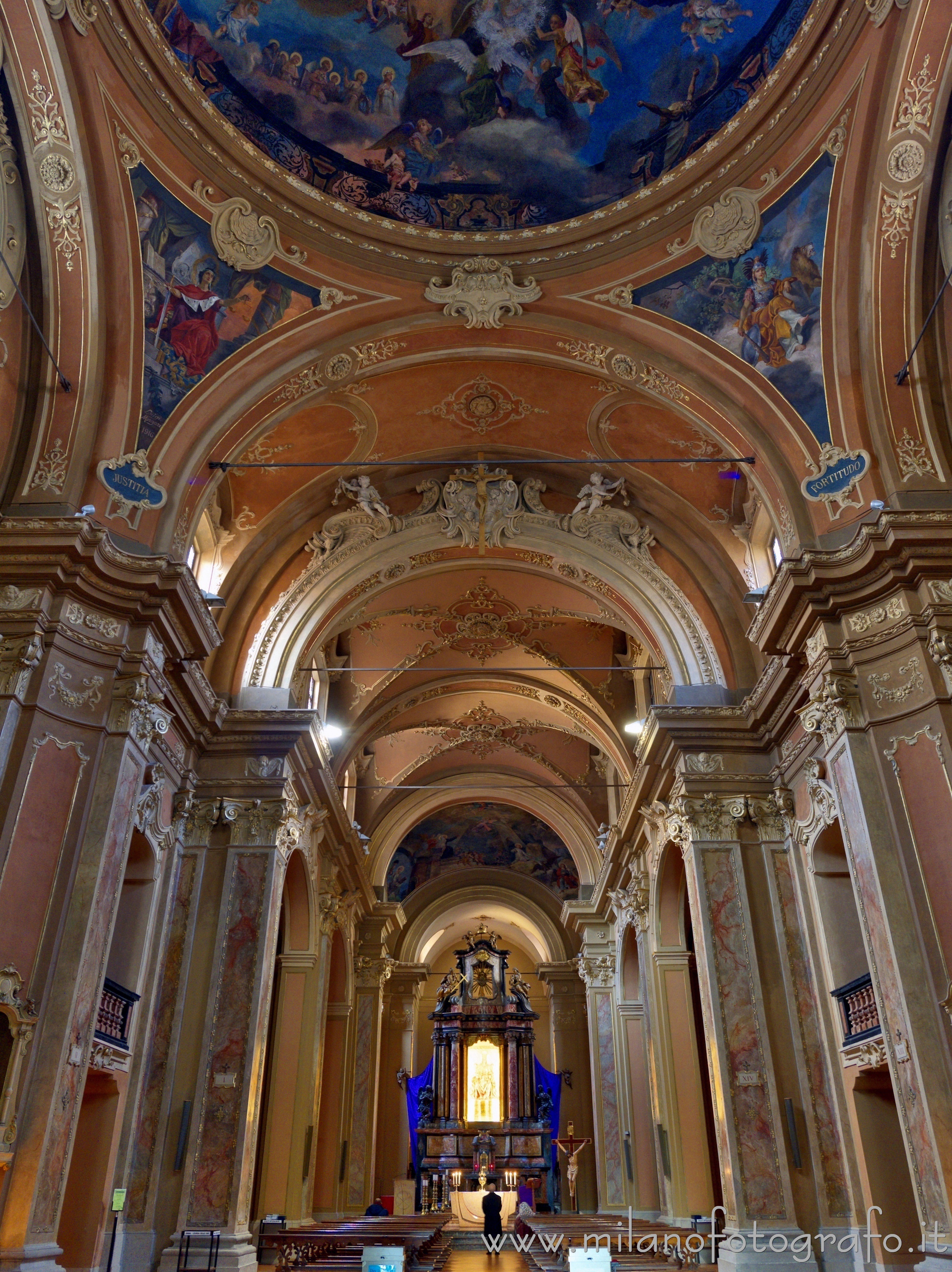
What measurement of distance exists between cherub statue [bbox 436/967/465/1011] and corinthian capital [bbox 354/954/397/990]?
34.5 feet

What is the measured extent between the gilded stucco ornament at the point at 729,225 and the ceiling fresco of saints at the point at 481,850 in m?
18.6

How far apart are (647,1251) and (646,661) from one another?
32.4 feet

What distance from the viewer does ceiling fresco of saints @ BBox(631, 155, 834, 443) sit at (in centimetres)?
1129

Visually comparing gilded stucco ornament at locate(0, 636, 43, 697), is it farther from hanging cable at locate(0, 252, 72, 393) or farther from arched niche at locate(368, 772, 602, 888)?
arched niche at locate(368, 772, 602, 888)

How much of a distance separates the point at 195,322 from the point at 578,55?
5570mm

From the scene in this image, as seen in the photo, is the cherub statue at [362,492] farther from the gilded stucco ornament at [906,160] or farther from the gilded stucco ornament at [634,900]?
the gilded stucco ornament at [906,160]

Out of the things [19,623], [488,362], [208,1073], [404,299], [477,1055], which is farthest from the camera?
[477,1055]

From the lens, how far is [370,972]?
77.6 feet

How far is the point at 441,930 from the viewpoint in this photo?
34062 mm

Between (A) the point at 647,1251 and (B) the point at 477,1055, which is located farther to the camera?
(B) the point at 477,1055

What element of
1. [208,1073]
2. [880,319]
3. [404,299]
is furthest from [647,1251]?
[404,299]

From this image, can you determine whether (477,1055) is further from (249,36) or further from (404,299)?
(249,36)

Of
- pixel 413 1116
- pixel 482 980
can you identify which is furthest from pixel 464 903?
pixel 413 1116

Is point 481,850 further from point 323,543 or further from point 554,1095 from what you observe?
point 323,543
